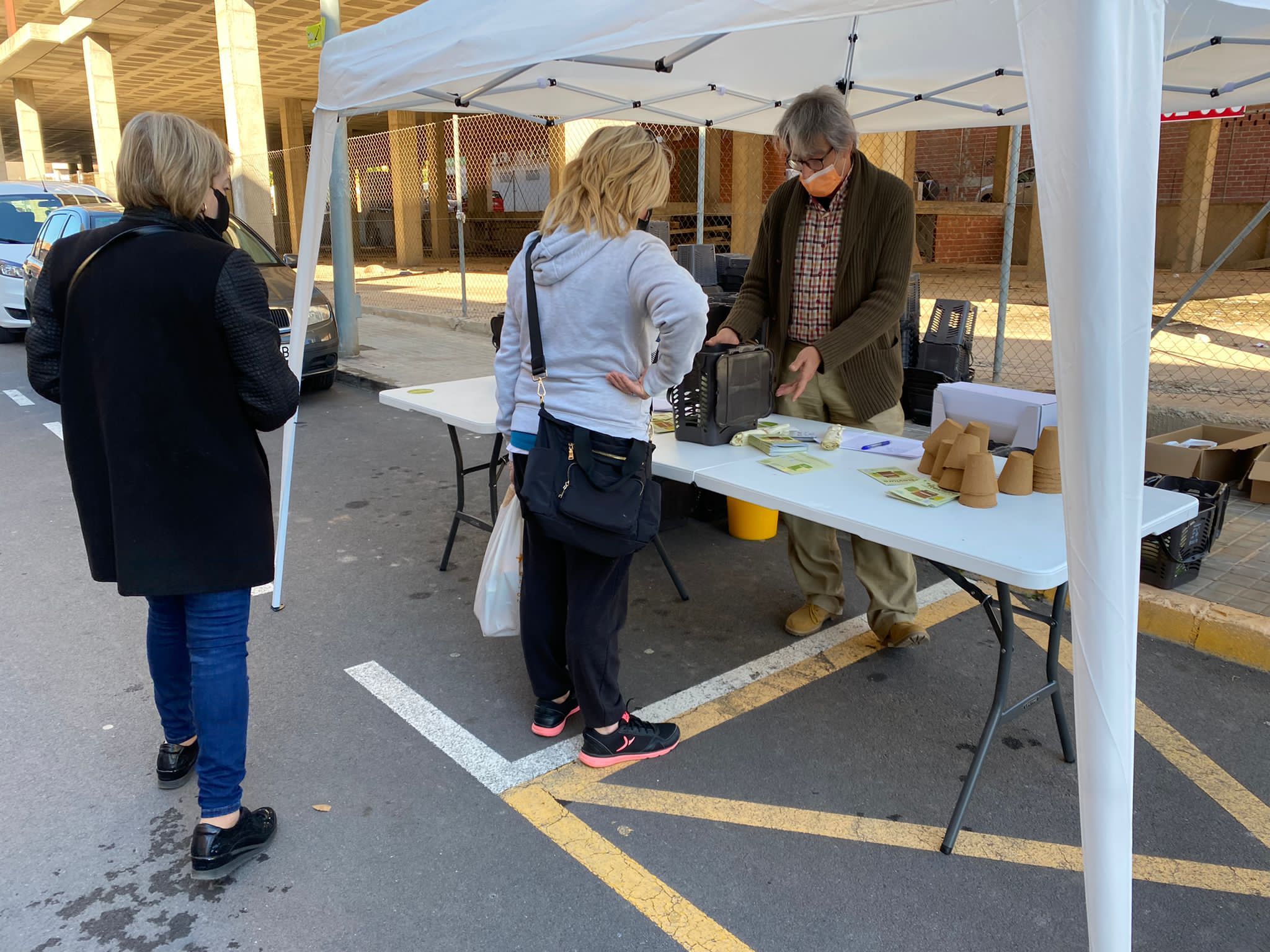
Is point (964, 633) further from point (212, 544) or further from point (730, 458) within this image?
point (212, 544)

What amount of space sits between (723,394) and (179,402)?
5.86 ft

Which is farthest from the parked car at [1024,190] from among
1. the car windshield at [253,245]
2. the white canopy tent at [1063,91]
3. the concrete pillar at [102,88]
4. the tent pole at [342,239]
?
the concrete pillar at [102,88]

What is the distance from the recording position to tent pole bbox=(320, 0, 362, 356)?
8906 millimetres

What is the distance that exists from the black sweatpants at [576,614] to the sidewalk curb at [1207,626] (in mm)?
1766

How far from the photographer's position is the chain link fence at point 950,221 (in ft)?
28.0

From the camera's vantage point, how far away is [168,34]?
17.1 meters

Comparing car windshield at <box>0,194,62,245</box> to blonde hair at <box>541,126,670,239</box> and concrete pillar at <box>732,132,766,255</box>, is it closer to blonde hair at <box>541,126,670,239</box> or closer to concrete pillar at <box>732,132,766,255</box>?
concrete pillar at <box>732,132,766,255</box>

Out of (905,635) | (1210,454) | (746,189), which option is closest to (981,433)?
(905,635)

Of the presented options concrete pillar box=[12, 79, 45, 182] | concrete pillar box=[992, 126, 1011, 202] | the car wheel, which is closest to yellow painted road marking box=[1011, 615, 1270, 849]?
the car wheel

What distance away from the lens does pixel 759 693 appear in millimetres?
3248

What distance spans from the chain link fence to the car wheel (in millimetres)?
3460

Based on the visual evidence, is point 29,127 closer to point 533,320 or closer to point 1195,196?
point 1195,196

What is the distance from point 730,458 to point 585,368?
0.91m

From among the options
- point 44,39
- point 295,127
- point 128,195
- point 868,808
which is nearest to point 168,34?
point 44,39
